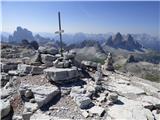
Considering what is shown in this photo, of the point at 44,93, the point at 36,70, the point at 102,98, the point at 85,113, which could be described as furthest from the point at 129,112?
the point at 36,70

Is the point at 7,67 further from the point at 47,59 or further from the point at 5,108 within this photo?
the point at 5,108

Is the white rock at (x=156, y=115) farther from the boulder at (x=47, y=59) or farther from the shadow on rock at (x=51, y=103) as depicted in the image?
the boulder at (x=47, y=59)

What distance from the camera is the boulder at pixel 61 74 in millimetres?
21758

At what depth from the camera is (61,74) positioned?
22.0 metres

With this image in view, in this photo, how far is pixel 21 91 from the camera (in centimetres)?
2069

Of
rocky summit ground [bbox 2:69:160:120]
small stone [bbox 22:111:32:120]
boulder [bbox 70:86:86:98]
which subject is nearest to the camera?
rocky summit ground [bbox 2:69:160:120]

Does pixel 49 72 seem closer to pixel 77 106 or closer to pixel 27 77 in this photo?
pixel 27 77

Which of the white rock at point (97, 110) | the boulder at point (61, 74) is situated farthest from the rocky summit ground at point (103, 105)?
the boulder at point (61, 74)

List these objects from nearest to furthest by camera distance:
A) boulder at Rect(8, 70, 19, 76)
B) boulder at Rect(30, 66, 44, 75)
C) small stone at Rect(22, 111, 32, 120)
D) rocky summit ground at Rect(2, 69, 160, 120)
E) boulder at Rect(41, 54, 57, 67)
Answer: rocky summit ground at Rect(2, 69, 160, 120) → small stone at Rect(22, 111, 32, 120) → boulder at Rect(30, 66, 44, 75) → boulder at Rect(8, 70, 19, 76) → boulder at Rect(41, 54, 57, 67)

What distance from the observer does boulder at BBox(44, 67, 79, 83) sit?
2176 cm

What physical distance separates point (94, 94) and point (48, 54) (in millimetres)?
8704

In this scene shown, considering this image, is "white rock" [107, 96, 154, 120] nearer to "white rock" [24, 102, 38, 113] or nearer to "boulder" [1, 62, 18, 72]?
"white rock" [24, 102, 38, 113]

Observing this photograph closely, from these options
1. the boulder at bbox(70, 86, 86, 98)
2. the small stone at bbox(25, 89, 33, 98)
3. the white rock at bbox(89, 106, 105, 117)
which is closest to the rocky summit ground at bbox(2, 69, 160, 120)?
the white rock at bbox(89, 106, 105, 117)

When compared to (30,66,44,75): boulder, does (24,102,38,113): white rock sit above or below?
below
